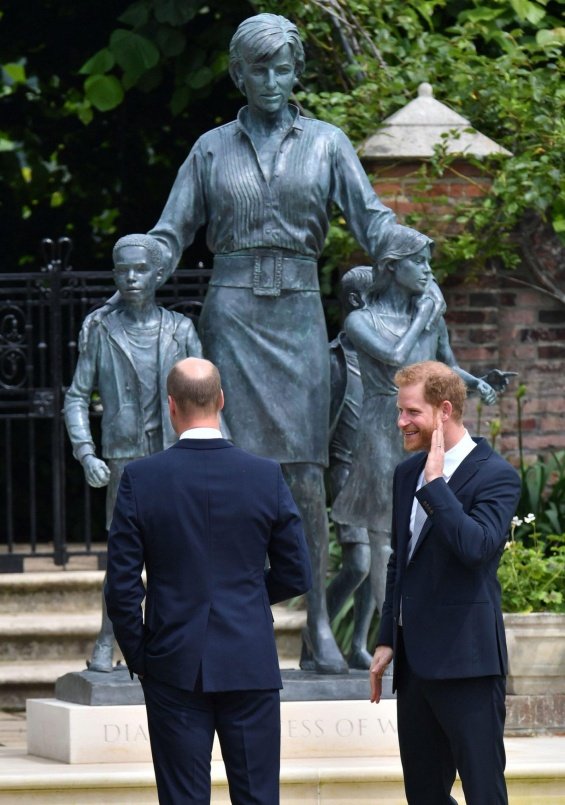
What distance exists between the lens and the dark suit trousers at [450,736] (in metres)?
4.68

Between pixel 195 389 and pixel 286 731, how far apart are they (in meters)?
2.08

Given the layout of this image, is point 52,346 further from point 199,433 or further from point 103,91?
point 199,433

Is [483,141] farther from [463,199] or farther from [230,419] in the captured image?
[230,419]

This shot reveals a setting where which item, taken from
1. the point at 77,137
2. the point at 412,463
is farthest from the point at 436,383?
the point at 77,137

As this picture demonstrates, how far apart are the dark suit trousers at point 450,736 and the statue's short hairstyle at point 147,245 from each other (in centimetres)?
209

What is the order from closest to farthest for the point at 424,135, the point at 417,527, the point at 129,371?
the point at 417,527 < the point at 129,371 < the point at 424,135

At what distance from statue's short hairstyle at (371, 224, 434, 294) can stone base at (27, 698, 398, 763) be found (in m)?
1.49

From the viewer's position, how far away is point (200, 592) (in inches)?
182

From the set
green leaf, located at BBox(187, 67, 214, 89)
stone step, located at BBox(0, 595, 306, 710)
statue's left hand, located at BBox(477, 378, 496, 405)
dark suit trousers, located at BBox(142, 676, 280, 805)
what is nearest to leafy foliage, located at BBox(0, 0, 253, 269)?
green leaf, located at BBox(187, 67, 214, 89)

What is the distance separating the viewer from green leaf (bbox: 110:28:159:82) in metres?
10.0

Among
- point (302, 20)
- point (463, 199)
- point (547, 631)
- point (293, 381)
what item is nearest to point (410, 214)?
point (463, 199)

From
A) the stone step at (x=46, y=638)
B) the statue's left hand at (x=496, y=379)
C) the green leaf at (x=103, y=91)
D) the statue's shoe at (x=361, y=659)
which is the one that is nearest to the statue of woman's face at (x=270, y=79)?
the statue's left hand at (x=496, y=379)

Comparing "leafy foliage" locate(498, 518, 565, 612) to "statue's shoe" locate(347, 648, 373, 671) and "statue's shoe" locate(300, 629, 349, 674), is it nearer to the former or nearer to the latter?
"statue's shoe" locate(347, 648, 373, 671)

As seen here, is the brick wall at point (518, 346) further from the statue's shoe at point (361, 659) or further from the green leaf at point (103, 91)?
the statue's shoe at point (361, 659)
